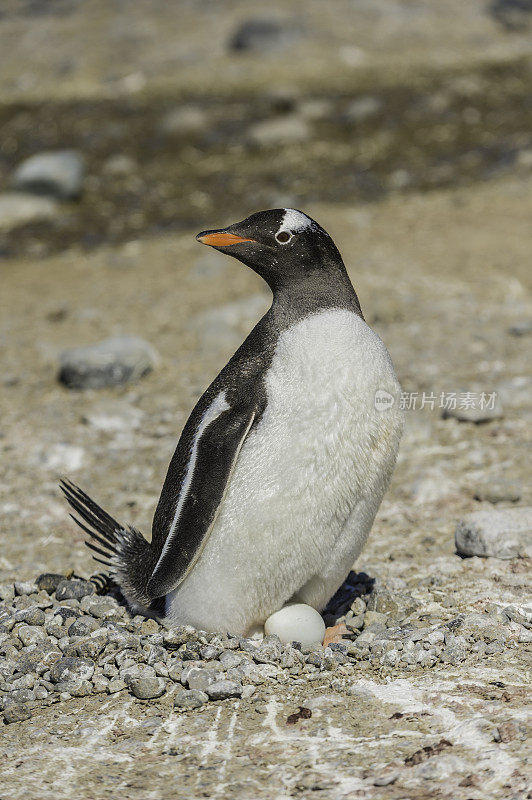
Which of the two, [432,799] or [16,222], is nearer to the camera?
[432,799]

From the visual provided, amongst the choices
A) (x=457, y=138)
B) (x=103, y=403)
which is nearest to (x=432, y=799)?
(x=103, y=403)

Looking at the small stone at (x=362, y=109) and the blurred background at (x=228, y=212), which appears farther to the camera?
the small stone at (x=362, y=109)

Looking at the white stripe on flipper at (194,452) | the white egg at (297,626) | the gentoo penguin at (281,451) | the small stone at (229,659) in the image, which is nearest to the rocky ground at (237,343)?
the small stone at (229,659)

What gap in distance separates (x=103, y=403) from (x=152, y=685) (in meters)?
3.39

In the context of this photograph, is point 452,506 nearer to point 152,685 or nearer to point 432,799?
point 152,685

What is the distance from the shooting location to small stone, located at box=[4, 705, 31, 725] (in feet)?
10.2

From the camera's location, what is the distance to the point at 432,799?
2469 mm

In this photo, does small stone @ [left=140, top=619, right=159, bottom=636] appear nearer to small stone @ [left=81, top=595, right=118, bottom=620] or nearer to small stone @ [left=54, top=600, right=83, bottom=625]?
small stone @ [left=81, top=595, right=118, bottom=620]

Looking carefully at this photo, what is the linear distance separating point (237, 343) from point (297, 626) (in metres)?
4.03

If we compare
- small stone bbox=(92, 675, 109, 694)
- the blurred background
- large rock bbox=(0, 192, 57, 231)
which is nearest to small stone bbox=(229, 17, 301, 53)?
the blurred background

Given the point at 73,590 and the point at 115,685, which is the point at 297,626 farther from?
the point at 73,590

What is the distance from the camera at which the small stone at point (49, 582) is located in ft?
13.2

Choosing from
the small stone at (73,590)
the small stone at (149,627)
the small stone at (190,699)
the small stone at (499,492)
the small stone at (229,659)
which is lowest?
the small stone at (499,492)

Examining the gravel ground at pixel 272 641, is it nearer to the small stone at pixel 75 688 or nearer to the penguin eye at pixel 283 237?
the small stone at pixel 75 688
